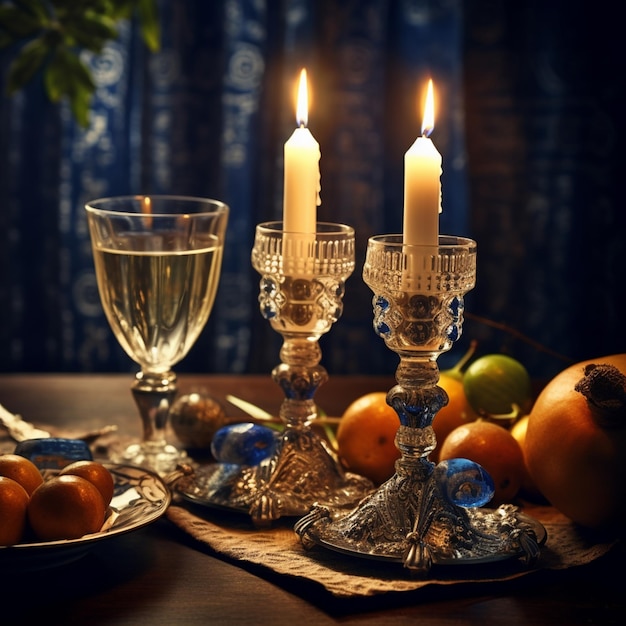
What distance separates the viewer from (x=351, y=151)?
226 centimetres

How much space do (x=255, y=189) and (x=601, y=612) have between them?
170 centimetres

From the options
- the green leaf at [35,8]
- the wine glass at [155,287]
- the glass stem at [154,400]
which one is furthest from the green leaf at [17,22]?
the glass stem at [154,400]

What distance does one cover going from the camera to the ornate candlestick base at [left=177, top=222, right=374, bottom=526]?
893 mm

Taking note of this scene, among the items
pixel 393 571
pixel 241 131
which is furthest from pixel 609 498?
pixel 241 131

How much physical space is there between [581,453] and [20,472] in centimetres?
47

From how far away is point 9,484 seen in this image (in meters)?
0.75

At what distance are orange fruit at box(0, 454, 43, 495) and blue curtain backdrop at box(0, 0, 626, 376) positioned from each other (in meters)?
1.52

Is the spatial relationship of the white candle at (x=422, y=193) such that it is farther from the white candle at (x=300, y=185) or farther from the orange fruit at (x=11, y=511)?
the orange fruit at (x=11, y=511)

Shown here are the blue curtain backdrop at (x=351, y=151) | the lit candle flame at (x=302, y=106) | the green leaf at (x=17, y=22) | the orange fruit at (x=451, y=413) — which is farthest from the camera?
the blue curtain backdrop at (x=351, y=151)

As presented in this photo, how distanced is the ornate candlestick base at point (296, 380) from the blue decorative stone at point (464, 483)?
0.13 metres

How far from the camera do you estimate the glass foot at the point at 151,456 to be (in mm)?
1050

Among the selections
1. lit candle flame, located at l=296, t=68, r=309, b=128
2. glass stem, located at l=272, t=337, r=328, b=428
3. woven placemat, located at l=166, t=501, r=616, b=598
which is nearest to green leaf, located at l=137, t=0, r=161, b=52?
lit candle flame, located at l=296, t=68, r=309, b=128

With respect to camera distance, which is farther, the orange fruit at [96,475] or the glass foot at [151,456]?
the glass foot at [151,456]

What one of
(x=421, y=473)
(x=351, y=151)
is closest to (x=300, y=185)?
(x=421, y=473)
